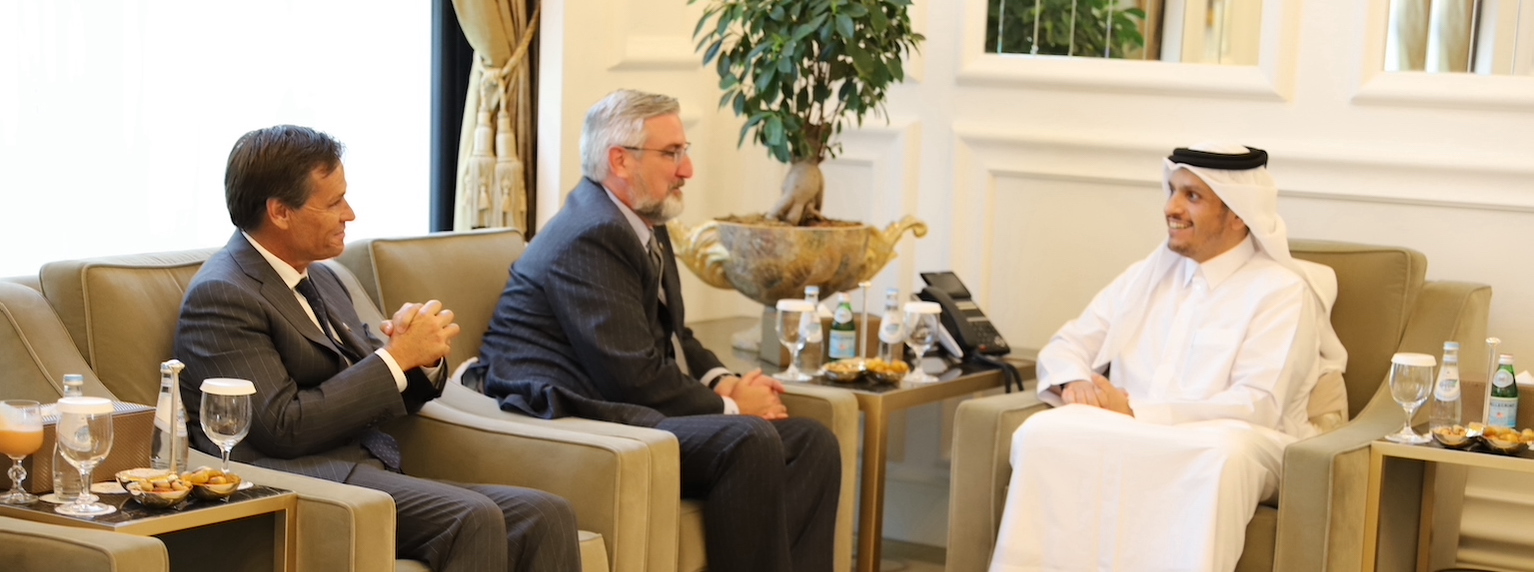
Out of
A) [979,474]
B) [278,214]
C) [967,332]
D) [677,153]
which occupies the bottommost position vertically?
[979,474]

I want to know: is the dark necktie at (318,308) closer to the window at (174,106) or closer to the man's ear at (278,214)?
the man's ear at (278,214)

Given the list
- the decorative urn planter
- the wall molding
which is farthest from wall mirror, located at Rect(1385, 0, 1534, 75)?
the decorative urn planter

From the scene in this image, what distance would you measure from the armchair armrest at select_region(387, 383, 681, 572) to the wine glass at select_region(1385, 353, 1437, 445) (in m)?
1.43

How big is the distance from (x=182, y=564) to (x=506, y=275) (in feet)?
4.35

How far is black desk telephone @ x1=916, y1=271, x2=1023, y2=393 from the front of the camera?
13.9ft

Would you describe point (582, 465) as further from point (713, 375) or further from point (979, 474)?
point (979, 474)

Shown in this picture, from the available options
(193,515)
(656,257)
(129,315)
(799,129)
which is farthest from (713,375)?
(193,515)

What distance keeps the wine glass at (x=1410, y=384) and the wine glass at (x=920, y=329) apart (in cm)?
109

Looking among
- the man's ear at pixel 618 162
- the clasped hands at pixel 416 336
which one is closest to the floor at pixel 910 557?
the man's ear at pixel 618 162

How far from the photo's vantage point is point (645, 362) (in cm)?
350

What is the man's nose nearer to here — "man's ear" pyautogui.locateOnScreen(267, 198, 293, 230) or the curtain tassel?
the curtain tassel

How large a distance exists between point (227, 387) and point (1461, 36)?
311 cm

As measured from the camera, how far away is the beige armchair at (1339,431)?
10.7 ft

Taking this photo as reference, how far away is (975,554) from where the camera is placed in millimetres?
3762
